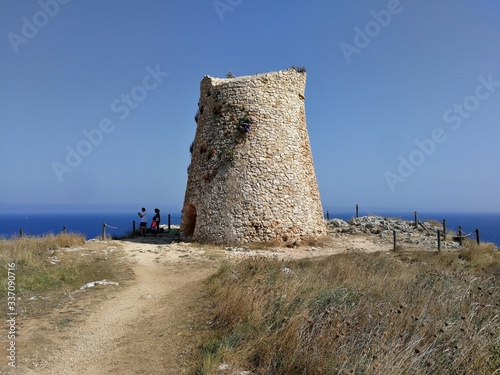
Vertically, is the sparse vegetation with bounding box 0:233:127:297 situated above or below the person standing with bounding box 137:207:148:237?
below

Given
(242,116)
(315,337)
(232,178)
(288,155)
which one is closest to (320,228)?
(288,155)

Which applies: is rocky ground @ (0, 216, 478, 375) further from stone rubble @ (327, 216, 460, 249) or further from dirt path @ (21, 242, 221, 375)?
stone rubble @ (327, 216, 460, 249)

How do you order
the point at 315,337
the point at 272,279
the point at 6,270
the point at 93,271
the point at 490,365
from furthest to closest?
1. the point at 93,271
2. the point at 6,270
3. the point at 272,279
4. the point at 315,337
5. the point at 490,365

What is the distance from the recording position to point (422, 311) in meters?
4.91

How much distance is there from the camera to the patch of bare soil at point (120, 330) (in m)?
5.04

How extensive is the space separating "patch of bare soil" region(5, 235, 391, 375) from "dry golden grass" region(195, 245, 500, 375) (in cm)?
62

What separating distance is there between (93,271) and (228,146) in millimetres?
8418

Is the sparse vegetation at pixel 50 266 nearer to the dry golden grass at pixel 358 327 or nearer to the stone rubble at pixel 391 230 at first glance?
the dry golden grass at pixel 358 327

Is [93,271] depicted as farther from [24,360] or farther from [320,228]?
[320,228]

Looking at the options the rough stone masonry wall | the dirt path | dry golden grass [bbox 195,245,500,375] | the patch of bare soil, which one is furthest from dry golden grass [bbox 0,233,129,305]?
the rough stone masonry wall

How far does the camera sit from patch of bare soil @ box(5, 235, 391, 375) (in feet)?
16.5

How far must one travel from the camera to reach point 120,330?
638 centimetres

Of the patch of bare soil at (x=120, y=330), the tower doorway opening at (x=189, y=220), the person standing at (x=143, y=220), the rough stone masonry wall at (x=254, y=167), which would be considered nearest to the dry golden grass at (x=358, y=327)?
the patch of bare soil at (x=120, y=330)

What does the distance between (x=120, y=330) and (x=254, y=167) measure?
35.7 feet
